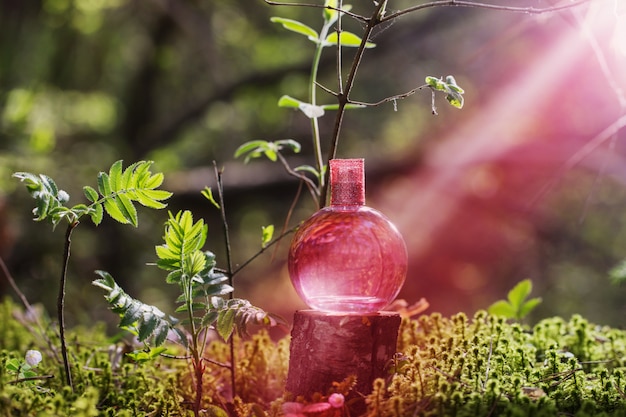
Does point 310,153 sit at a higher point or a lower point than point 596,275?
higher

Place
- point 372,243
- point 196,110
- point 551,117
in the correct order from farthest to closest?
point 196,110
point 551,117
point 372,243

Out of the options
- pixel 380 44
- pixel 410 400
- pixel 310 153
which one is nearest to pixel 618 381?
pixel 410 400

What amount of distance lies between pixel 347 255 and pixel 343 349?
247 millimetres

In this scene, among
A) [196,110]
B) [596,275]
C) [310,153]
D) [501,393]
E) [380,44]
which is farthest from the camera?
[310,153]

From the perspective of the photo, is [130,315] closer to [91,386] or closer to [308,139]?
[91,386]

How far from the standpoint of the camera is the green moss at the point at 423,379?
4.42 ft

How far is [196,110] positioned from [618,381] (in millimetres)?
7156

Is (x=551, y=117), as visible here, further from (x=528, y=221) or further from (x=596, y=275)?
(x=596, y=275)

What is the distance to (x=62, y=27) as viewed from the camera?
27.2 ft

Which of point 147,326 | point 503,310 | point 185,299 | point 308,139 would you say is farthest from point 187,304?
point 308,139

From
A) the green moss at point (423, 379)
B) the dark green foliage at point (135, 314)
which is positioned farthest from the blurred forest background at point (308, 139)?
the dark green foliage at point (135, 314)

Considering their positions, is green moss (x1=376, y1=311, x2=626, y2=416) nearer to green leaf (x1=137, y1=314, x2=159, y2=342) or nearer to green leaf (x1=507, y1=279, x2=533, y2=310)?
green leaf (x1=507, y1=279, x2=533, y2=310)

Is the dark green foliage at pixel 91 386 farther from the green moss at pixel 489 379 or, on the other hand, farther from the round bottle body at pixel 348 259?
the green moss at pixel 489 379

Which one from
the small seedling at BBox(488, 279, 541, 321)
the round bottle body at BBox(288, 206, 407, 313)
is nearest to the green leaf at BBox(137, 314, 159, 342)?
the round bottle body at BBox(288, 206, 407, 313)
